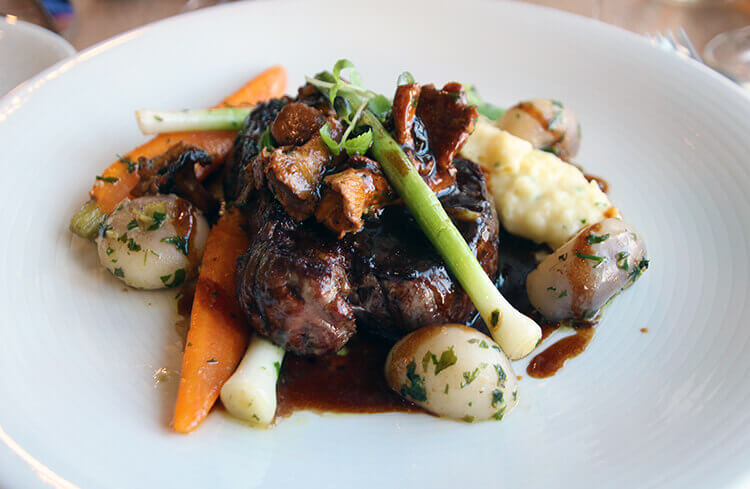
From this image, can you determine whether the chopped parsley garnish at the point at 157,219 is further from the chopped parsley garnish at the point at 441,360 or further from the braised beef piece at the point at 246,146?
the chopped parsley garnish at the point at 441,360

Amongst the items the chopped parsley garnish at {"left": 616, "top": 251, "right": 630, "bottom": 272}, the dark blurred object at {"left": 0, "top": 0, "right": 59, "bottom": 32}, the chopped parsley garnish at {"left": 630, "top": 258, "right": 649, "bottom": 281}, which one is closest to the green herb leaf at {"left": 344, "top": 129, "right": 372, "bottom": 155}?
the chopped parsley garnish at {"left": 616, "top": 251, "right": 630, "bottom": 272}

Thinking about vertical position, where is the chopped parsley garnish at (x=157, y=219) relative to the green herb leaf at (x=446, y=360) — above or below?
below

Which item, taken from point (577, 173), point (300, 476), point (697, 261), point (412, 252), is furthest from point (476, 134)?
point (300, 476)

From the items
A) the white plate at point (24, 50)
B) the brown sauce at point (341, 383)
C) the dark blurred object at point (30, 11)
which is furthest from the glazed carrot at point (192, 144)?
the dark blurred object at point (30, 11)

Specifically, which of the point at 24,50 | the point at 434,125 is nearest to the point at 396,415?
the point at 434,125

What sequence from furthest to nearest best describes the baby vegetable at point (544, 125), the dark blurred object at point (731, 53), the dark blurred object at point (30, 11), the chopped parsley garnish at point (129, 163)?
the dark blurred object at point (30, 11) < the dark blurred object at point (731, 53) < the baby vegetable at point (544, 125) < the chopped parsley garnish at point (129, 163)

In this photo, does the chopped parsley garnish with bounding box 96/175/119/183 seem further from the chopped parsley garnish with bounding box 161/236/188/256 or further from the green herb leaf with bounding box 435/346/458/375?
the green herb leaf with bounding box 435/346/458/375

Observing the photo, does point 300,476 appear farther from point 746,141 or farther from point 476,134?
point 746,141
